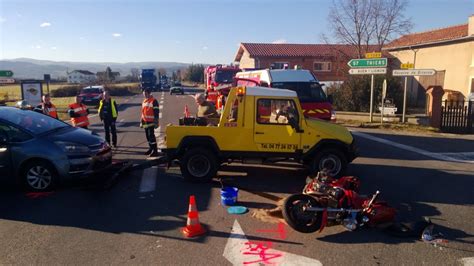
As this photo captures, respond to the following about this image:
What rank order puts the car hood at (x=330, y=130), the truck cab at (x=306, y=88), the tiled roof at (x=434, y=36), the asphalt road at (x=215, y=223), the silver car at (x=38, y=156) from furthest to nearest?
the tiled roof at (x=434, y=36), the truck cab at (x=306, y=88), the car hood at (x=330, y=130), the silver car at (x=38, y=156), the asphalt road at (x=215, y=223)

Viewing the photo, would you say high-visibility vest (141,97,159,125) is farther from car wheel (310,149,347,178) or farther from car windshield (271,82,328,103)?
car wheel (310,149,347,178)

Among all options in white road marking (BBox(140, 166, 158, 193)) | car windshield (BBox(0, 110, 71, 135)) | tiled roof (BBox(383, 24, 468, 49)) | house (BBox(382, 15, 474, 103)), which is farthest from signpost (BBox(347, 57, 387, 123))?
car windshield (BBox(0, 110, 71, 135))

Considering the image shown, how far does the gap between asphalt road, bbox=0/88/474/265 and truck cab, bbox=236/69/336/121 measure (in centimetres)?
322

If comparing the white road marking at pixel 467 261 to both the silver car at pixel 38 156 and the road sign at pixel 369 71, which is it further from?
the road sign at pixel 369 71

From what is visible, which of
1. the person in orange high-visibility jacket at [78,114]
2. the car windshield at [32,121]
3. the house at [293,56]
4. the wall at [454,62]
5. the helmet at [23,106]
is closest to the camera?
the car windshield at [32,121]

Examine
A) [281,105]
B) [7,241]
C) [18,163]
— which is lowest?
[7,241]

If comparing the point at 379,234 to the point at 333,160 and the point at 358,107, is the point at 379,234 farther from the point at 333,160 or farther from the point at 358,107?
the point at 358,107

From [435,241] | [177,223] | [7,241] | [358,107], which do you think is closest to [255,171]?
[177,223]

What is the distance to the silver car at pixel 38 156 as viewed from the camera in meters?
7.07

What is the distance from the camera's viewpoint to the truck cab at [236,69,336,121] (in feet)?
40.0

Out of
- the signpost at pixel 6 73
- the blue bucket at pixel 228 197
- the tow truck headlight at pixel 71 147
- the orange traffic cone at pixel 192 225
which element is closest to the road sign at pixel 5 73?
the signpost at pixel 6 73

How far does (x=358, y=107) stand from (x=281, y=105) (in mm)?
15990

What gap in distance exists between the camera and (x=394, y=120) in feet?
60.9

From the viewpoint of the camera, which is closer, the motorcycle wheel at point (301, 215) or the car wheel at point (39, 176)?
the motorcycle wheel at point (301, 215)
